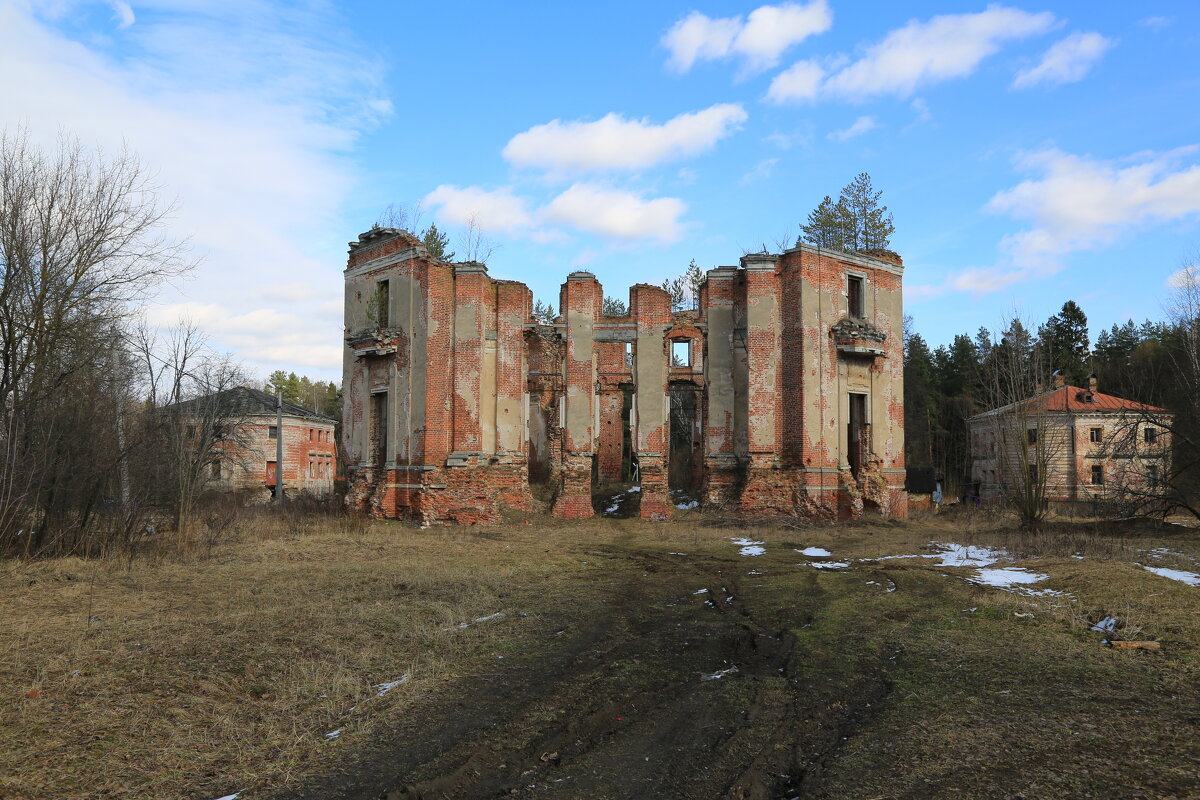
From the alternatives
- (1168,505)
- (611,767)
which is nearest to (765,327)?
(1168,505)

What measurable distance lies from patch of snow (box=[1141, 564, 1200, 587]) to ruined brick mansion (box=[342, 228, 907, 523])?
1075 centimetres

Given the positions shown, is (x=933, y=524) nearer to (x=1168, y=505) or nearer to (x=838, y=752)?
(x=1168, y=505)

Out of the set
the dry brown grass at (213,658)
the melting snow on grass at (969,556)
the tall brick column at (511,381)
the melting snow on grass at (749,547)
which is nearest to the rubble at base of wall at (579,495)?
the tall brick column at (511,381)

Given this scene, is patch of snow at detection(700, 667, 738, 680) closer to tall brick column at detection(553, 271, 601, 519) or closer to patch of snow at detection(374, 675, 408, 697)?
patch of snow at detection(374, 675, 408, 697)

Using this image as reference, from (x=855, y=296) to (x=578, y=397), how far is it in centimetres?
1046

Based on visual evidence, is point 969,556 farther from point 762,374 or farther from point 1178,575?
point 762,374

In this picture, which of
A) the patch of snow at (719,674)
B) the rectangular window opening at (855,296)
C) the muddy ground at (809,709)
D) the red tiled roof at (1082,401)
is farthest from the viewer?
the red tiled roof at (1082,401)

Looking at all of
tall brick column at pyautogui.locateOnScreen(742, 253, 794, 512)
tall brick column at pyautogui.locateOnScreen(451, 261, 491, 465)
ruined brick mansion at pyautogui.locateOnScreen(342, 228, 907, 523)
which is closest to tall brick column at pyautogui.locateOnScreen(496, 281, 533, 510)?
ruined brick mansion at pyautogui.locateOnScreen(342, 228, 907, 523)

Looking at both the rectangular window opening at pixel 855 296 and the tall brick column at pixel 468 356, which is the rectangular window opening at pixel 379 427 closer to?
the tall brick column at pixel 468 356

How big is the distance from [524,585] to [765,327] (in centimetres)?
1519

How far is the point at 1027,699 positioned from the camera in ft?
19.2

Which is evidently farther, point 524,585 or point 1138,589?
point 524,585

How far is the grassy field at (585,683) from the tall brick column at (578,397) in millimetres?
11648

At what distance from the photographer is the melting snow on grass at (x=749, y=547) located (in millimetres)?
17188
